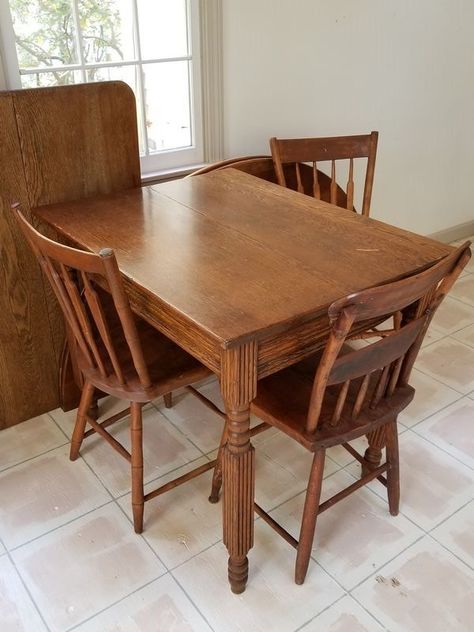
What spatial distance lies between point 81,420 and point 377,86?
200 centimetres

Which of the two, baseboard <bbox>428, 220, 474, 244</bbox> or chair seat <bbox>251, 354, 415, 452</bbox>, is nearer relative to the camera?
chair seat <bbox>251, 354, 415, 452</bbox>

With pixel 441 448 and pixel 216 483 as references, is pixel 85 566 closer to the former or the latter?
pixel 216 483

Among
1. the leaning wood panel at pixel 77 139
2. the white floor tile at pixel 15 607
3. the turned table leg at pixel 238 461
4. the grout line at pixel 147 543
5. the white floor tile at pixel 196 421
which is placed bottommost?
the white floor tile at pixel 15 607

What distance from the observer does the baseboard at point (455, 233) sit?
3521mm

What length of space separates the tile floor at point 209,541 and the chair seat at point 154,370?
0.44 m

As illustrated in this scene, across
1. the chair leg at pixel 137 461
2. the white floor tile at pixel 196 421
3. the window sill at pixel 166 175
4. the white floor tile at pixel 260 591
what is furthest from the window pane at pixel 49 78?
the white floor tile at pixel 260 591

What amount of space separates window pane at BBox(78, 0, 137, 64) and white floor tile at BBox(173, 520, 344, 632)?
1.60 m

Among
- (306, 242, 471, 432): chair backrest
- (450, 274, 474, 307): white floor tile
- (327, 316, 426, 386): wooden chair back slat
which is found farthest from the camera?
(450, 274, 474, 307): white floor tile

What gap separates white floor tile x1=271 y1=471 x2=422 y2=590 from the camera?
1.61 m

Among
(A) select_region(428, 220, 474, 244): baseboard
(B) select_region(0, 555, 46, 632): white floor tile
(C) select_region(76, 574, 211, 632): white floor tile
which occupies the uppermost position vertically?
(A) select_region(428, 220, 474, 244): baseboard

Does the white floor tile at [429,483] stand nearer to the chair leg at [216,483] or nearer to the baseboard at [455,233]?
the chair leg at [216,483]

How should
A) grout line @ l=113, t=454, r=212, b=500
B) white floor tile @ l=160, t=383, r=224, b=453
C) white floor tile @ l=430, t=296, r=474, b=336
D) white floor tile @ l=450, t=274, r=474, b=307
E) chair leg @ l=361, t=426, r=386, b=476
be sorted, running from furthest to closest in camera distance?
white floor tile @ l=450, t=274, r=474, b=307
white floor tile @ l=430, t=296, r=474, b=336
white floor tile @ l=160, t=383, r=224, b=453
grout line @ l=113, t=454, r=212, b=500
chair leg @ l=361, t=426, r=386, b=476

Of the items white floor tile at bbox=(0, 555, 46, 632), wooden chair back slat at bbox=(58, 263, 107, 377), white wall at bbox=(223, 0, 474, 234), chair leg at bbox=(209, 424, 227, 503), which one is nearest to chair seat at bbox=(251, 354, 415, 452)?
chair leg at bbox=(209, 424, 227, 503)

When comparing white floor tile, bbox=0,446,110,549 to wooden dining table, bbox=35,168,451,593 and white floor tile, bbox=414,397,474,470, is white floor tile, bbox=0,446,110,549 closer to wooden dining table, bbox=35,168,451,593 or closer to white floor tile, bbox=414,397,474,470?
wooden dining table, bbox=35,168,451,593
